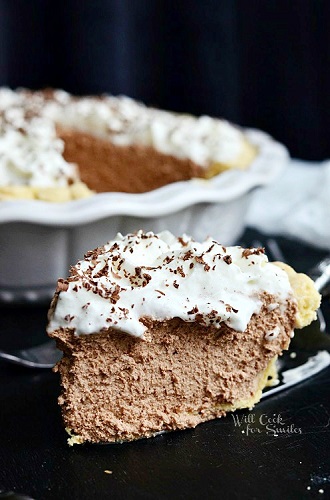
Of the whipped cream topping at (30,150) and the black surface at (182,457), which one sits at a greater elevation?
the whipped cream topping at (30,150)

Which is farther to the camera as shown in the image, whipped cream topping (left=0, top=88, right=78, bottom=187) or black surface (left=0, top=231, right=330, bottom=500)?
whipped cream topping (left=0, top=88, right=78, bottom=187)

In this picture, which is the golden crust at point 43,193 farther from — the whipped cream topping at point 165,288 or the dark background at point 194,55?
the dark background at point 194,55

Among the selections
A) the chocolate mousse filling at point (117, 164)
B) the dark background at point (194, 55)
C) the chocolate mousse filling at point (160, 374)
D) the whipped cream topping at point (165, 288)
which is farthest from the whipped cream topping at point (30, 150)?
the dark background at point (194, 55)

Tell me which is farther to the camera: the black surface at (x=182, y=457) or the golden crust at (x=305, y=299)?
the golden crust at (x=305, y=299)

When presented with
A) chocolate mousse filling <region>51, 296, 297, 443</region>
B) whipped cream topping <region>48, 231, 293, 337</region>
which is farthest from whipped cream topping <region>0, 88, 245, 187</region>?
chocolate mousse filling <region>51, 296, 297, 443</region>

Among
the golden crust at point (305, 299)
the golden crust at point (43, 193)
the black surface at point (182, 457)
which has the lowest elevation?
the black surface at point (182, 457)

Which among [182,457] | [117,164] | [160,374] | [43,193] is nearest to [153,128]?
[117,164]

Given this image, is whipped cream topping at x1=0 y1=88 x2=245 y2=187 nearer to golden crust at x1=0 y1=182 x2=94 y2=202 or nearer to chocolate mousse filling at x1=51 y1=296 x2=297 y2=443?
golden crust at x1=0 y1=182 x2=94 y2=202

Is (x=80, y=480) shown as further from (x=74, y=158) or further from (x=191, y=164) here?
(x=74, y=158)
